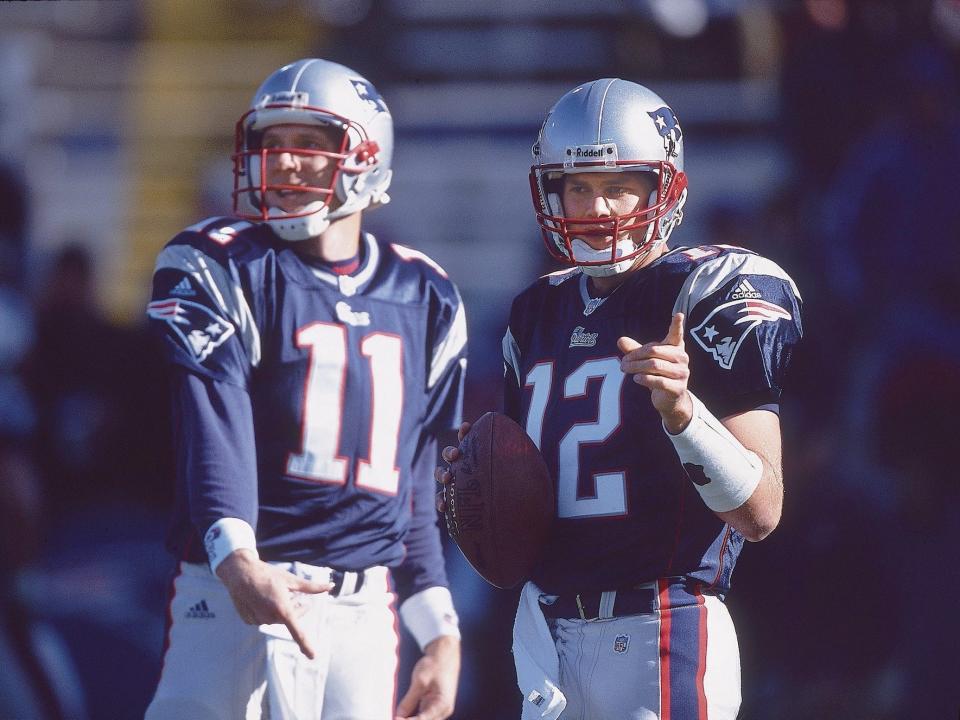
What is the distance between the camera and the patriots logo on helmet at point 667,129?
3.04m

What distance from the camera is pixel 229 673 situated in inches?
125

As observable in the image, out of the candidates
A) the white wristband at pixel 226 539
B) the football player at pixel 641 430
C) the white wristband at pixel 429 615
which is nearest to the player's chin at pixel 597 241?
the football player at pixel 641 430

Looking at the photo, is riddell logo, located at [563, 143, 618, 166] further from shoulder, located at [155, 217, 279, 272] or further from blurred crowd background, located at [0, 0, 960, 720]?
blurred crowd background, located at [0, 0, 960, 720]

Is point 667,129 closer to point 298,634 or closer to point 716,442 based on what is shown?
point 716,442

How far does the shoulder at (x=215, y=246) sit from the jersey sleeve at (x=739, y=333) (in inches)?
44.5

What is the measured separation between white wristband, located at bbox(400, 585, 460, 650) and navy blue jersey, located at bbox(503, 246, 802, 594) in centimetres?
63

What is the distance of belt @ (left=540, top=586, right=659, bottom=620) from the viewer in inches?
109

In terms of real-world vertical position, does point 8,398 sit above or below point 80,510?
above

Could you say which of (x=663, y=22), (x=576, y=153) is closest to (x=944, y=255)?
(x=663, y=22)

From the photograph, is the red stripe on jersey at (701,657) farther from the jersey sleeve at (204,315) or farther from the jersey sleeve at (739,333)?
the jersey sleeve at (204,315)

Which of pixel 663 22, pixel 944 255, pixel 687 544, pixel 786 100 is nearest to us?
pixel 687 544

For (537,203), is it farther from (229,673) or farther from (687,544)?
(229,673)

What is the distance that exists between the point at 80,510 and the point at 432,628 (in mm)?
3557

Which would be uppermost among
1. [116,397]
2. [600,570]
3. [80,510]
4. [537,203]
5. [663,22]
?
[663,22]
